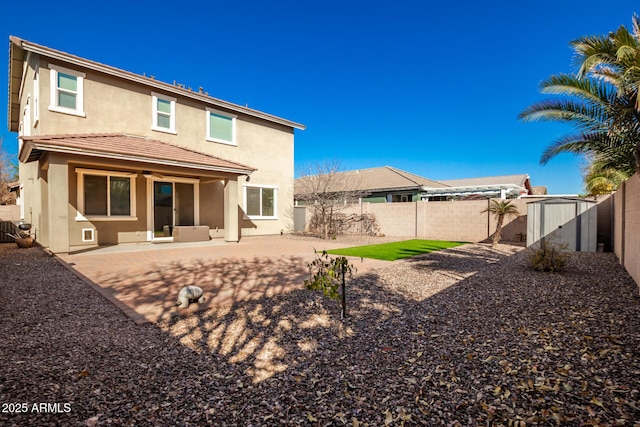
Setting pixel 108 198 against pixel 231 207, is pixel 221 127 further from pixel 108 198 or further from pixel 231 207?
pixel 108 198

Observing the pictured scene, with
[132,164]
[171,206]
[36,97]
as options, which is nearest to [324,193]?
[171,206]

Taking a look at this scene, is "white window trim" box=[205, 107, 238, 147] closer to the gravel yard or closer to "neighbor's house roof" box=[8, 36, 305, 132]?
"neighbor's house roof" box=[8, 36, 305, 132]

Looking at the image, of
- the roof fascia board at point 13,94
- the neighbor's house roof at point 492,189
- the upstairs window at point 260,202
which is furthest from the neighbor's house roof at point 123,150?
the neighbor's house roof at point 492,189

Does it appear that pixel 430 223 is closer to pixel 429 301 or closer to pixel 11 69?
pixel 429 301

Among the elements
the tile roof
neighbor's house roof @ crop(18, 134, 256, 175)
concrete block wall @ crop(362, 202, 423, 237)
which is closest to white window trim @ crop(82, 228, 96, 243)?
neighbor's house roof @ crop(18, 134, 256, 175)

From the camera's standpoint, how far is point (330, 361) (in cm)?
352

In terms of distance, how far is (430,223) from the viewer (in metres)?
18.3

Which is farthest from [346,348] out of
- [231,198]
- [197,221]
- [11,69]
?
[11,69]

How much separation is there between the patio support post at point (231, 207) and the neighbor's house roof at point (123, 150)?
628mm

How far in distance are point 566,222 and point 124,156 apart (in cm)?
1692

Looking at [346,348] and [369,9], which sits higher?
[369,9]

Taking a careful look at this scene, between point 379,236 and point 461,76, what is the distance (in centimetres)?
1114

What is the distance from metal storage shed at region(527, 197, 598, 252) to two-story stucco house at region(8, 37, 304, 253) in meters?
12.7

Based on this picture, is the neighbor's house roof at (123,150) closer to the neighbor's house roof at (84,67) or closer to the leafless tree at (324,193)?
the neighbor's house roof at (84,67)
